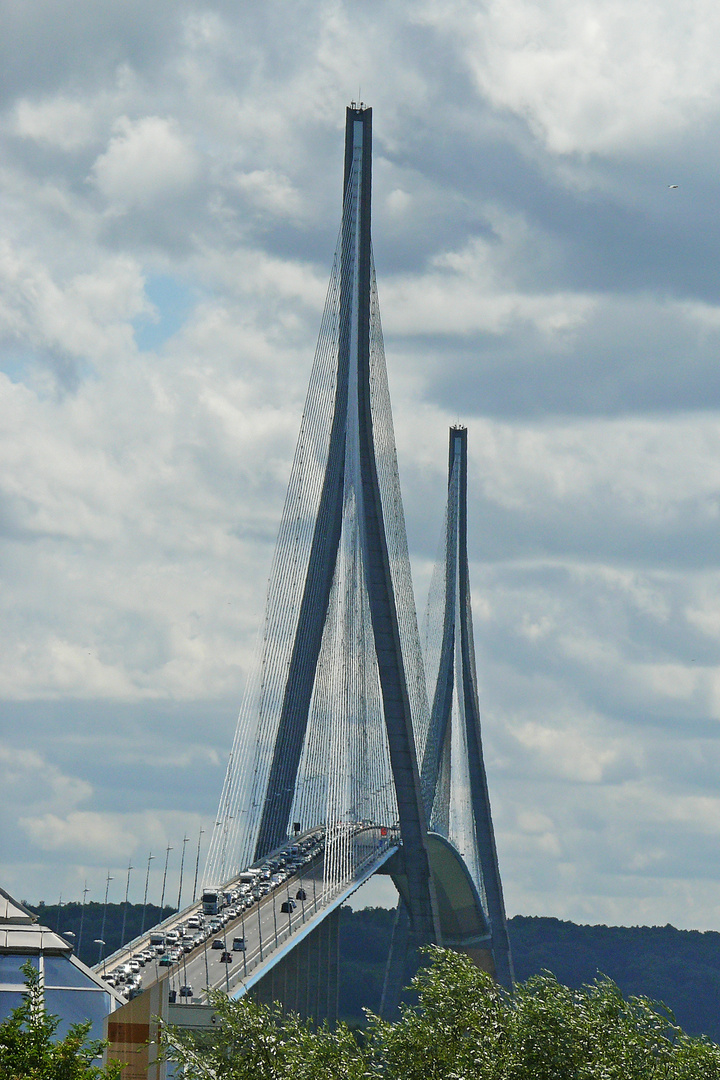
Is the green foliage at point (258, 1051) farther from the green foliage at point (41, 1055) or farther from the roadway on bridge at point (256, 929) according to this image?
the roadway on bridge at point (256, 929)

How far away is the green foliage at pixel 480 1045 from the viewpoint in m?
25.8

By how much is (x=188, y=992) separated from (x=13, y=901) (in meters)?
9.24

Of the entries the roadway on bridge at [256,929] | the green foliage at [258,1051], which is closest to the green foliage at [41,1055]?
the green foliage at [258,1051]

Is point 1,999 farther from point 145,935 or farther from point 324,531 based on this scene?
point 324,531

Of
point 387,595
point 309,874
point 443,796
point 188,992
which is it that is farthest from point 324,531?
point 443,796

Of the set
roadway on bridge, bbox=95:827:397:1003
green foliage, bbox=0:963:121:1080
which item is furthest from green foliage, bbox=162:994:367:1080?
roadway on bridge, bbox=95:827:397:1003

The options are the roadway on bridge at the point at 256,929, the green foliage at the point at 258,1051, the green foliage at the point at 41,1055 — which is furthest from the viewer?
the roadway on bridge at the point at 256,929

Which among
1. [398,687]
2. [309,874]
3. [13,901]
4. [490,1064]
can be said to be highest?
[398,687]

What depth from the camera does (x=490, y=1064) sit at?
2589cm

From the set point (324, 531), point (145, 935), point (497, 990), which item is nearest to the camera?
point (497, 990)

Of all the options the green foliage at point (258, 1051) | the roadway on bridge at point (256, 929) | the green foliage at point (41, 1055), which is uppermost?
the roadway on bridge at point (256, 929)

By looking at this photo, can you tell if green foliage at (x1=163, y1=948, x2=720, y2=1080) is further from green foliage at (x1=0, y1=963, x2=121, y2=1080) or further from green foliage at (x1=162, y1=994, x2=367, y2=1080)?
green foliage at (x1=0, y1=963, x2=121, y2=1080)

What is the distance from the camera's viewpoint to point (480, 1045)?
26781 millimetres

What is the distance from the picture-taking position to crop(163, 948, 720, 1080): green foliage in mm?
25844
